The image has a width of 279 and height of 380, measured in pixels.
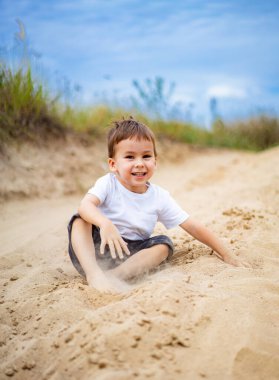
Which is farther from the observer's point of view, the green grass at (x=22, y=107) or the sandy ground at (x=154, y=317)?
the green grass at (x=22, y=107)

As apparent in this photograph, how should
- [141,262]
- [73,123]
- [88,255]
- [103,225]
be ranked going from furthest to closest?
1. [73,123]
2. [141,262]
3. [88,255]
4. [103,225]

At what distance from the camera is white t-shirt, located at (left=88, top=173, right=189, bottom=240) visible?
2.41 m

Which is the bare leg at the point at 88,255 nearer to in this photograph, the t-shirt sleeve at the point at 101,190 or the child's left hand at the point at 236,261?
the t-shirt sleeve at the point at 101,190

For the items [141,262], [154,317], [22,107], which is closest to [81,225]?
[141,262]

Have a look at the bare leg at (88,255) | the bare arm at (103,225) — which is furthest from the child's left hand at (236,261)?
the bare leg at (88,255)

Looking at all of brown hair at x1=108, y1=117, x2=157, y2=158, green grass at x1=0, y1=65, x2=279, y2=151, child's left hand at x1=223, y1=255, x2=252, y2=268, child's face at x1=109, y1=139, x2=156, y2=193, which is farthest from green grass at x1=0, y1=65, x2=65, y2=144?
child's left hand at x1=223, y1=255, x2=252, y2=268

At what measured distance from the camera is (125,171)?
236 cm

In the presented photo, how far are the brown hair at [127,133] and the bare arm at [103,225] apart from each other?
36 cm

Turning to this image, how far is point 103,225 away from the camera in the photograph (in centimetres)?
207

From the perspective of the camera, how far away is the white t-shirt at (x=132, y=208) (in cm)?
241

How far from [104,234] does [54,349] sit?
0.68 metres

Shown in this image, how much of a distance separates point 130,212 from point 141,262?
1.03 ft

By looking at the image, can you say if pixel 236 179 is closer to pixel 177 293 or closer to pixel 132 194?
A: pixel 132 194

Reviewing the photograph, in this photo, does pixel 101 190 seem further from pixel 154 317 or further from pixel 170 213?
pixel 154 317
